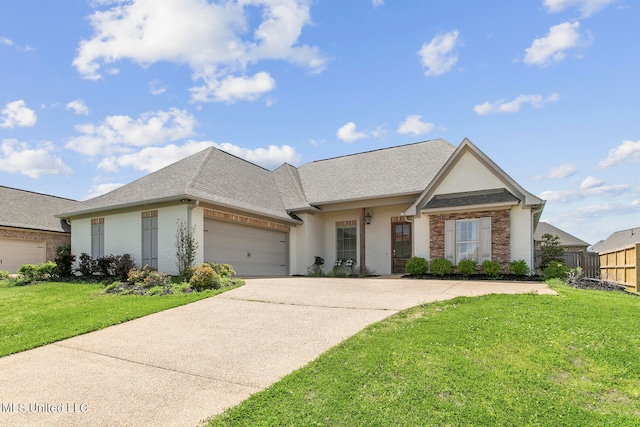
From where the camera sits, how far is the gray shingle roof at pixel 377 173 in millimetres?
17828

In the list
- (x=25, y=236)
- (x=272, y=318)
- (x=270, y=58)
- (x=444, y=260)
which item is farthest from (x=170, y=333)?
(x=25, y=236)

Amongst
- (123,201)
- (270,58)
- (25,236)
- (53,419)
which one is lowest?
(53,419)

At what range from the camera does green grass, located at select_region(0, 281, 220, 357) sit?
25.1ft

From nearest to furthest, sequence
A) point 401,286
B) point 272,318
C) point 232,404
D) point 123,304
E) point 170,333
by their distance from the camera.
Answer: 1. point 232,404
2. point 170,333
3. point 272,318
4. point 123,304
5. point 401,286

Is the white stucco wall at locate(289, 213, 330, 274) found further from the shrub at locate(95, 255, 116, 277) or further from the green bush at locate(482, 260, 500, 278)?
the green bush at locate(482, 260, 500, 278)

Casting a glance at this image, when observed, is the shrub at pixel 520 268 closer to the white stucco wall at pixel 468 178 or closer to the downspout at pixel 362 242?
the white stucco wall at pixel 468 178

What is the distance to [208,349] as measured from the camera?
654 cm

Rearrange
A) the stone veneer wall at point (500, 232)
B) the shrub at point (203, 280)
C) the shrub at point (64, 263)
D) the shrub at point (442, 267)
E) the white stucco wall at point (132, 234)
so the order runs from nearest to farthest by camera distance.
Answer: the shrub at point (203, 280)
the white stucco wall at point (132, 234)
the stone veneer wall at point (500, 232)
the shrub at point (442, 267)
the shrub at point (64, 263)

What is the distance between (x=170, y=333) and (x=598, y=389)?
651 cm

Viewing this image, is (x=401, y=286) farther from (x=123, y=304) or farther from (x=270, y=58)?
(x=270, y=58)

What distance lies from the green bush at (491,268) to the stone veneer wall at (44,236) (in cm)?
2074

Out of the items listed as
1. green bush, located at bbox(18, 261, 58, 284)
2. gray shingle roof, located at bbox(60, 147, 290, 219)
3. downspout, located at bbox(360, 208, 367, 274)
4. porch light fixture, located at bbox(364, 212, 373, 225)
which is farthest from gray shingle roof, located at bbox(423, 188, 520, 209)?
green bush, located at bbox(18, 261, 58, 284)

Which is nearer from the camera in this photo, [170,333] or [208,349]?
[208,349]

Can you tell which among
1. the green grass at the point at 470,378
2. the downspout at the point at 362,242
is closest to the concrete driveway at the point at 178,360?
the green grass at the point at 470,378
